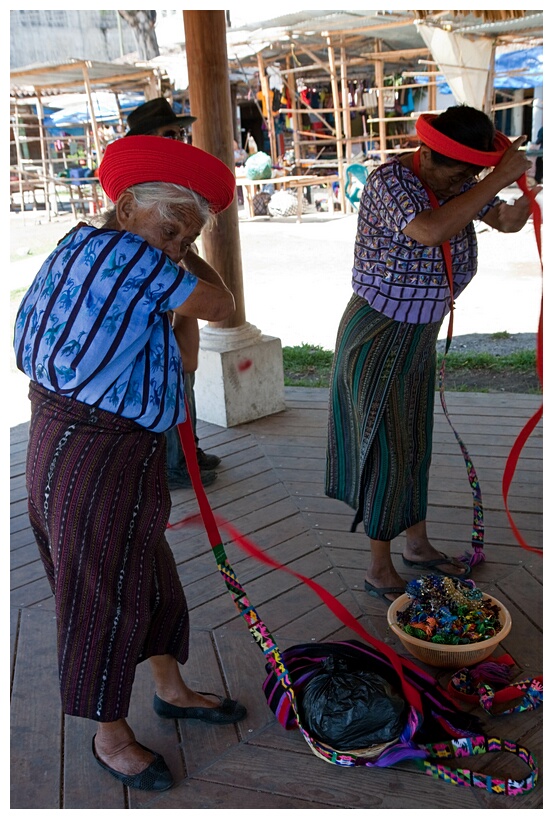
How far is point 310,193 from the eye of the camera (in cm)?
1642

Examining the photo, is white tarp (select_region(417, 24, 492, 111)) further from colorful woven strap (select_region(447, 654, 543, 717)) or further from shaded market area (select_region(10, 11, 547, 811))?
colorful woven strap (select_region(447, 654, 543, 717))

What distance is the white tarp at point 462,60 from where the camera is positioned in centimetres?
952

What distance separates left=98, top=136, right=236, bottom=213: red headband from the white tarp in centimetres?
850

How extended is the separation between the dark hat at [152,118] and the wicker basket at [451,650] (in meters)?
2.12

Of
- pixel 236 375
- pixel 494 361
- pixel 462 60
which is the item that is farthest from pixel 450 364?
pixel 462 60

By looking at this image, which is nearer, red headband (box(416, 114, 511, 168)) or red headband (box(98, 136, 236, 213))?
red headband (box(98, 136, 236, 213))

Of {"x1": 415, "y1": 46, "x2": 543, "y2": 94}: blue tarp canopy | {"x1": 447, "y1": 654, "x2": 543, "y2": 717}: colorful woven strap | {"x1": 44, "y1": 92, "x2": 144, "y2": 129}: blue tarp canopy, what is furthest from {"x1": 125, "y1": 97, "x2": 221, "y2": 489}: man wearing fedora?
{"x1": 44, "y1": 92, "x2": 144, "y2": 129}: blue tarp canopy

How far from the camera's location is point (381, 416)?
2.67 m

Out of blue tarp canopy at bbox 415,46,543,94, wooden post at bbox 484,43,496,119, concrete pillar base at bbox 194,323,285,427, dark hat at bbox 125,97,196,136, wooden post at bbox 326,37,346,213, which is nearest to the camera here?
dark hat at bbox 125,97,196,136

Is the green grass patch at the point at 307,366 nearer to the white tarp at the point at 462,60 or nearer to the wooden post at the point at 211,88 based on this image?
the wooden post at the point at 211,88

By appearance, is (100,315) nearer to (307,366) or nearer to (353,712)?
(353,712)

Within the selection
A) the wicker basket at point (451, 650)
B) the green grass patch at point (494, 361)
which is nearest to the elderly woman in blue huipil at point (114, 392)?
the wicker basket at point (451, 650)

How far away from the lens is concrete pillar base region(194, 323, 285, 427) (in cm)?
446

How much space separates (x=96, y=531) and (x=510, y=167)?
1565 millimetres
